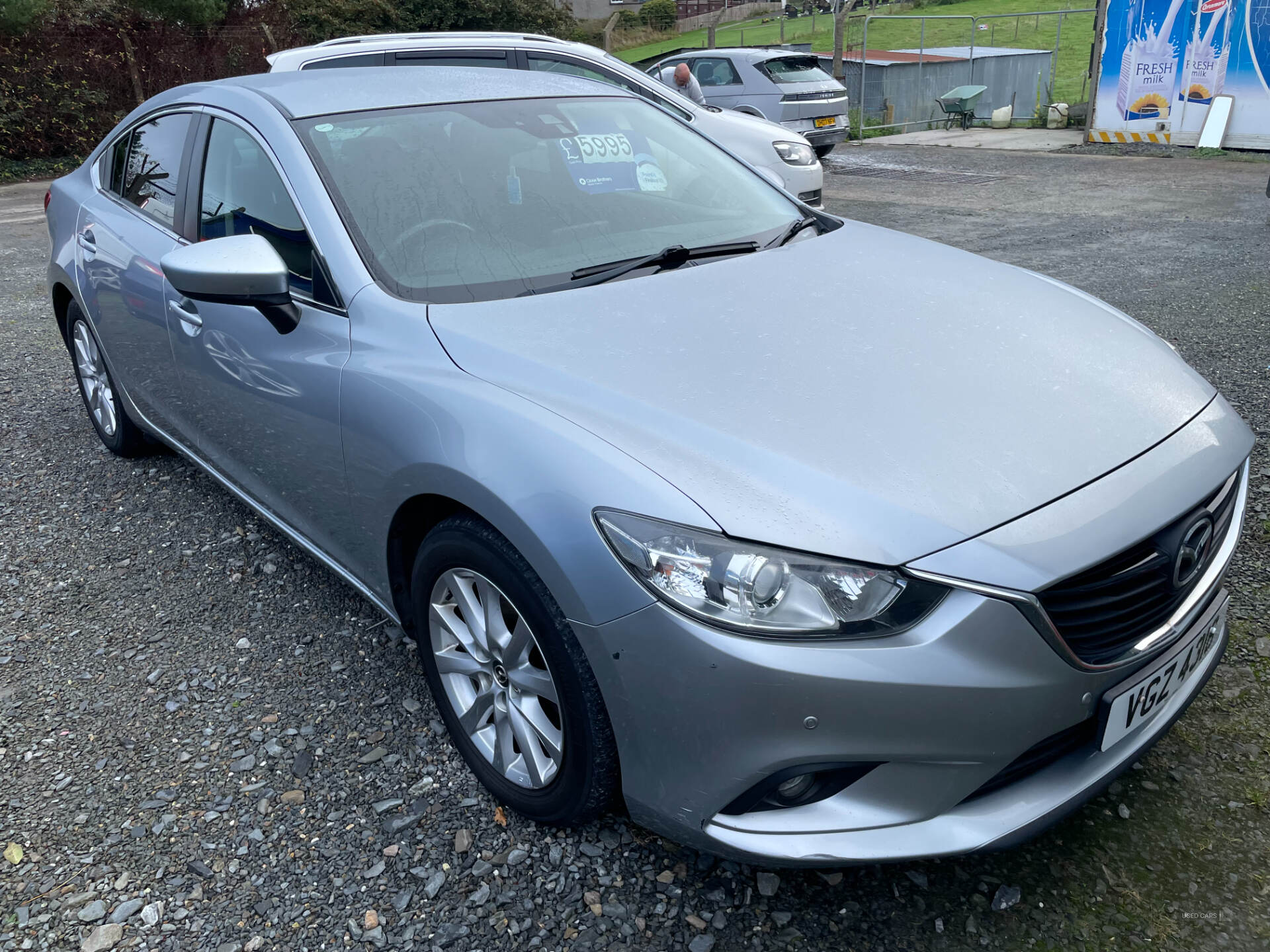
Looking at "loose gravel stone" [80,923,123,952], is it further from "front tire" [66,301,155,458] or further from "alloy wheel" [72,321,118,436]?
"alloy wheel" [72,321,118,436]

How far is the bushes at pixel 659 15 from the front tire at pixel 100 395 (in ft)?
120

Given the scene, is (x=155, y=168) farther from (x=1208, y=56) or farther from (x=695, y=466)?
(x=1208, y=56)

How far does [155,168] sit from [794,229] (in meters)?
2.35

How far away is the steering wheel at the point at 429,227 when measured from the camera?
254 cm

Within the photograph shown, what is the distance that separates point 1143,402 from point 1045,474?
→ 0.46 metres

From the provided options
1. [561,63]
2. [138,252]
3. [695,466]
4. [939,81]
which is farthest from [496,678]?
[939,81]

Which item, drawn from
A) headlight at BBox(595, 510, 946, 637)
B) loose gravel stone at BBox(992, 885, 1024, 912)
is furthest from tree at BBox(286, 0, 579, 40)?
loose gravel stone at BBox(992, 885, 1024, 912)

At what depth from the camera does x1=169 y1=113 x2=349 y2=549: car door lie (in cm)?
250

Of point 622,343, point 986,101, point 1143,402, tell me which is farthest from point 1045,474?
point 986,101

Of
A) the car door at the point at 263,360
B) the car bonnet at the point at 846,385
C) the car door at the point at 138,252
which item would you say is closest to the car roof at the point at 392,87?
the car door at the point at 263,360

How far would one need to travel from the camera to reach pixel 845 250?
2.85 meters

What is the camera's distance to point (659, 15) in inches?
1495

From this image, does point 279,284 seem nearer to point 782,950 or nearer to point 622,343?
point 622,343

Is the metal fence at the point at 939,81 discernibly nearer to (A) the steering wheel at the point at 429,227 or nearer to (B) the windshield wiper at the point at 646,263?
(B) the windshield wiper at the point at 646,263
